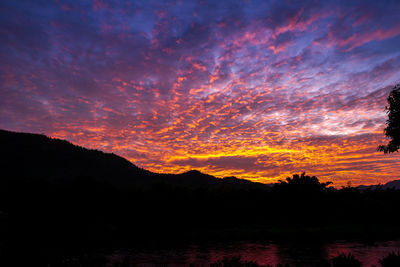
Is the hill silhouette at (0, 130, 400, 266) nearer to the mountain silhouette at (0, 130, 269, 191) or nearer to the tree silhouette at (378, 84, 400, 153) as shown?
the tree silhouette at (378, 84, 400, 153)

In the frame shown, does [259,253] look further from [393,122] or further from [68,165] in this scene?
[68,165]

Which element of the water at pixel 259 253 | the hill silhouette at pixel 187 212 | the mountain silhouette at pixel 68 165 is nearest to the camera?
the water at pixel 259 253

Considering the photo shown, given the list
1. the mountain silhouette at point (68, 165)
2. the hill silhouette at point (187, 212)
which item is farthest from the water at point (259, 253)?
the mountain silhouette at point (68, 165)

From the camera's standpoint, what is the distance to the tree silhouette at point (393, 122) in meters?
21.8

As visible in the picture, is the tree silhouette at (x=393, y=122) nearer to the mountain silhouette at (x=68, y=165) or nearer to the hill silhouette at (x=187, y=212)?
the hill silhouette at (x=187, y=212)

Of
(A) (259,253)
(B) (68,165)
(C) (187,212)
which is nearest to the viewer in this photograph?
(A) (259,253)

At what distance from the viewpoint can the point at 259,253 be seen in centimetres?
1875

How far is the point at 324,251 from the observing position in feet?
60.5

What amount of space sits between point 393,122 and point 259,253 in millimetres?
14165

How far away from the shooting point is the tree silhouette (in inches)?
856

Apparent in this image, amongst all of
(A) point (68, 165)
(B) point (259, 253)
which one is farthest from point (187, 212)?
(A) point (68, 165)

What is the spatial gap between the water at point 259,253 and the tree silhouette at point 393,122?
22.9 feet

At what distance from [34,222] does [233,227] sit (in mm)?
19537

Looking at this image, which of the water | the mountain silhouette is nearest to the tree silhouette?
the water
